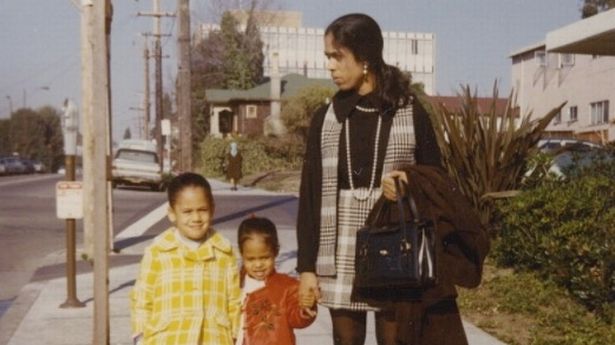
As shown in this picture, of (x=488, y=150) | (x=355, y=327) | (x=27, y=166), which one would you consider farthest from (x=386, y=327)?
(x=27, y=166)

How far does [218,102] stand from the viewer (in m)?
62.3

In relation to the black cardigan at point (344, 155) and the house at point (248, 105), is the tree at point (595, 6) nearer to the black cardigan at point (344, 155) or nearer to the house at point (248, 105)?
the house at point (248, 105)

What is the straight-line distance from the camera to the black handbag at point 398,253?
3.35m

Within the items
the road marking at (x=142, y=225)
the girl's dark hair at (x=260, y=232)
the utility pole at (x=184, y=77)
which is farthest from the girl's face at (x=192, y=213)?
the utility pole at (x=184, y=77)

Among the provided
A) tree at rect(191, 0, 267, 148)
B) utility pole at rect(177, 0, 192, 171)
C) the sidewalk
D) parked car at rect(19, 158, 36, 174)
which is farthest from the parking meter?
parked car at rect(19, 158, 36, 174)

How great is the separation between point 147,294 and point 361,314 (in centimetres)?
92

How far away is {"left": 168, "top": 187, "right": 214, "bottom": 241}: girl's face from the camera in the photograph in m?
3.99

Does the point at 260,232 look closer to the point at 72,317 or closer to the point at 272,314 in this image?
the point at 272,314

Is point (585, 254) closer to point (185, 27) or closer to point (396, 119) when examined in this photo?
point (396, 119)

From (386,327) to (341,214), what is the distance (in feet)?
1.52

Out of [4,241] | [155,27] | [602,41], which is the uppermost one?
[155,27]

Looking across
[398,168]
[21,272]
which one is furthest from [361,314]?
[21,272]

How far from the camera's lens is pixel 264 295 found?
426 cm

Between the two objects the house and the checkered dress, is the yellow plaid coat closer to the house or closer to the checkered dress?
the checkered dress
